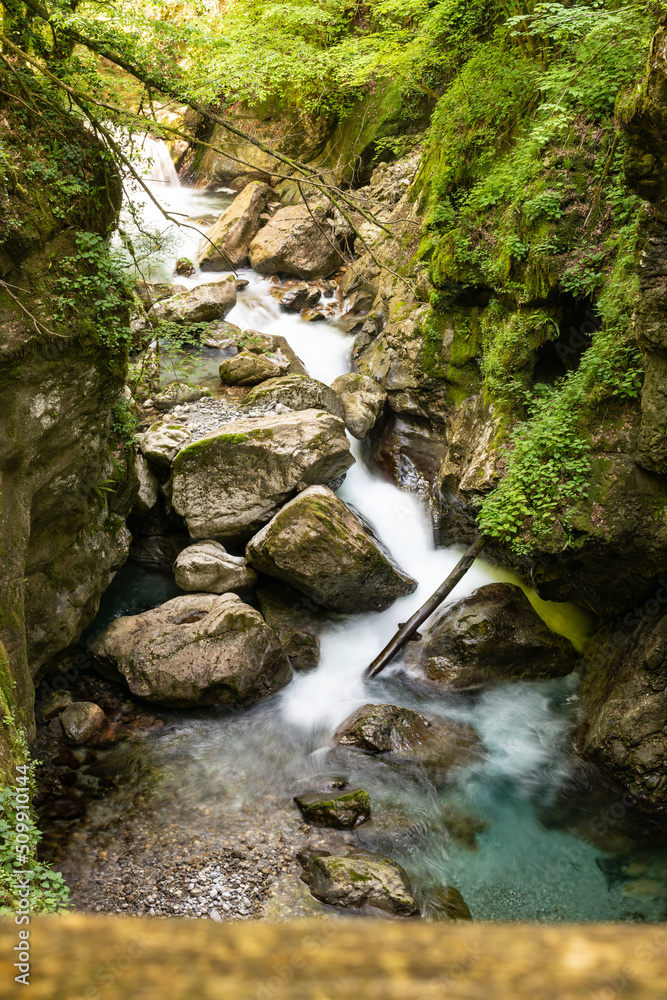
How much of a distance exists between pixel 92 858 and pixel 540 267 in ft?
27.3

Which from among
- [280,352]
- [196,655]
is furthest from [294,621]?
[280,352]

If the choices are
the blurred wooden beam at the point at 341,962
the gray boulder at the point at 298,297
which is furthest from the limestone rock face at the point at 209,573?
the gray boulder at the point at 298,297

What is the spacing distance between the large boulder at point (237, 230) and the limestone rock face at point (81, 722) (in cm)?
1213

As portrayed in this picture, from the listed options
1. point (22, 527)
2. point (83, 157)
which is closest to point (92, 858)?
point (22, 527)

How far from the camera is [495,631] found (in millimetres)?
8273

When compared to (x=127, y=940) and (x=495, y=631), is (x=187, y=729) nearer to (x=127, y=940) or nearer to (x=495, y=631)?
(x=495, y=631)

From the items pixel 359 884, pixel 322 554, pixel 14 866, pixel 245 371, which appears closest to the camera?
pixel 14 866

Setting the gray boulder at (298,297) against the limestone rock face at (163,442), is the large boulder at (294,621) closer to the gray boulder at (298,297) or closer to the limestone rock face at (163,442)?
the limestone rock face at (163,442)

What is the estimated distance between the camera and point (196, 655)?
7.56m

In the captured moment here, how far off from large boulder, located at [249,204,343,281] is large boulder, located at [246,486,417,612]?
29.7ft

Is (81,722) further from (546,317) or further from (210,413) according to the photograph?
(546,317)

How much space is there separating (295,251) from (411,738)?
41.6 ft

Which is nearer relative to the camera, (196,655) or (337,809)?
(337,809)

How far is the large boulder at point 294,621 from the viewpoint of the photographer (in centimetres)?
845
